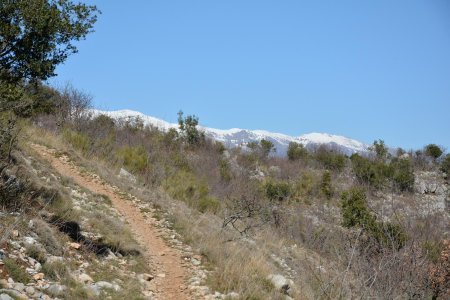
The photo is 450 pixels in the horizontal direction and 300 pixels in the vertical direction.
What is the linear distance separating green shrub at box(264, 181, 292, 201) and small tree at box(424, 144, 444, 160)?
18366 millimetres

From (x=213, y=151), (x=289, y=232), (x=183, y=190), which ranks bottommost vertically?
(x=289, y=232)

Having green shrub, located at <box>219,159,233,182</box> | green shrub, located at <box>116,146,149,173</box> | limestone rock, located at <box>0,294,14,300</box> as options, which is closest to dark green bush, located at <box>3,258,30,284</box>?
limestone rock, located at <box>0,294,14,300</box>

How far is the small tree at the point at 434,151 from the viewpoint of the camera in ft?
129

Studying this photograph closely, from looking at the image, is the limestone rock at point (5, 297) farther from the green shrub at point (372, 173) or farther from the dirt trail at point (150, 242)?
the green shrub at point (372, 173)

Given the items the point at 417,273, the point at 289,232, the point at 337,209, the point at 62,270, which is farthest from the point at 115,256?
the point at 337,209

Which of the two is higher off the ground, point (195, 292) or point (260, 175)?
point (260, 175)

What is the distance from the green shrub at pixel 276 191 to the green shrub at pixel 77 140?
12.5 metres

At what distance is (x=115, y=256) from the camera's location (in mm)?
8125

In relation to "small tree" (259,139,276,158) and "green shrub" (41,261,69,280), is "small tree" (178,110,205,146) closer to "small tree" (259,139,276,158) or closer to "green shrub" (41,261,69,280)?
"small tree" (259,139,276,158)

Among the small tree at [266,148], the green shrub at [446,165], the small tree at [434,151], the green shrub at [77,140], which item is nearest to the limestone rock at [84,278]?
the green shrub at [77,140]

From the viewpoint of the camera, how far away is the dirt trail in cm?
764

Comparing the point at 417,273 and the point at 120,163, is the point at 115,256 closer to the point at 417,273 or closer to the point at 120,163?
the point at 417,273

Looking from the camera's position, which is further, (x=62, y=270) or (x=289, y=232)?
(x=289, y=232)

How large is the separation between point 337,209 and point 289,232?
966cm
